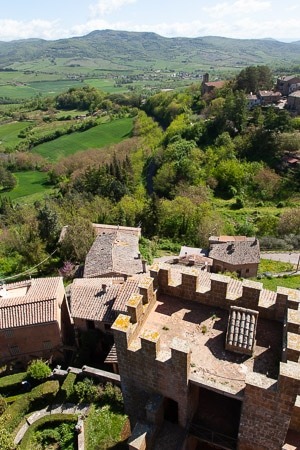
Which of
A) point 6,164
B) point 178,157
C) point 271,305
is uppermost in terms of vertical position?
point 271,305

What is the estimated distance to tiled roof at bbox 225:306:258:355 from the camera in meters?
9.51

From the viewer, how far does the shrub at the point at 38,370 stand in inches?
899

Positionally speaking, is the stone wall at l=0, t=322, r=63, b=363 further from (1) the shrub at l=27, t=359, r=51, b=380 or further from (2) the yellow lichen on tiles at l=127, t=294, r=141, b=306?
(2) the yellow lichen on tiles at l=127, t=294, r=141, b=306

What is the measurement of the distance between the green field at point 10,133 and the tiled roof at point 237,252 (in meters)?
93.6

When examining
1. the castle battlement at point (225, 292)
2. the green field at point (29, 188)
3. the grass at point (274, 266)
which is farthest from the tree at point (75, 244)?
the green field at point (29, 188)

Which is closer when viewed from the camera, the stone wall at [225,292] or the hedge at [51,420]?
the stone wall at [225,292]

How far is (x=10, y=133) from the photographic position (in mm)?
126562

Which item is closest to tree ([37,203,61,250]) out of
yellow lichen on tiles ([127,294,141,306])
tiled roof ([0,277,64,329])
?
tiled roof ([0,277,64,329])

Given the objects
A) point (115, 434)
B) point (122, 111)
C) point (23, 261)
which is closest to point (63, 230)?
point (23, 261)

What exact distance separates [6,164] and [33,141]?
859 inches

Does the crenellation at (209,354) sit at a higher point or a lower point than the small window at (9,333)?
higher

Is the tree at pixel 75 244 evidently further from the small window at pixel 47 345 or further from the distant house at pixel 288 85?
the distant house at pixel 288 85

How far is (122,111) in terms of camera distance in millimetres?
135750

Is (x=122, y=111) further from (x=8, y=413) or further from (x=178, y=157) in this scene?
(x=8, y=413)
